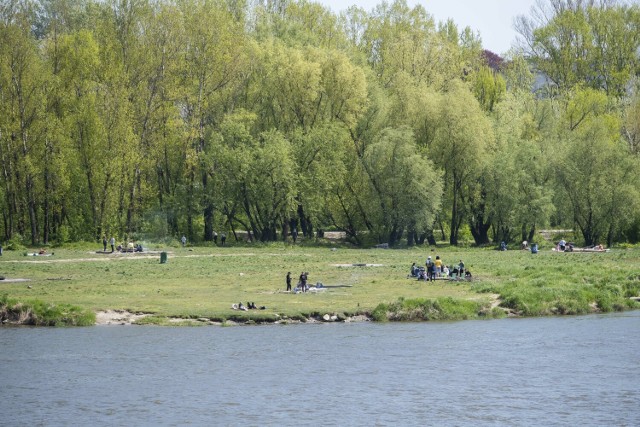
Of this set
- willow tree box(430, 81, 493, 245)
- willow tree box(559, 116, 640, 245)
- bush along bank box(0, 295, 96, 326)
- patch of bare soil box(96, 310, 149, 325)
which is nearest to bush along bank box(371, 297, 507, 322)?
patch of bare soil box(96, 310, 149, 325)

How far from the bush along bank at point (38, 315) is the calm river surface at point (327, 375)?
1.32 m

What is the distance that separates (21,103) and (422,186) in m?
40.5

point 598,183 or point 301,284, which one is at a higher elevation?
point 598,183

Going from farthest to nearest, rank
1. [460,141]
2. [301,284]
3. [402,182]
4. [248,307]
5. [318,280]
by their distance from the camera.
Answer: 1. [460,141]
2. [402,182]
3. [318,280]
4. [301,284]
5. [248,307]

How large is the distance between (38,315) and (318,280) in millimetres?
21103

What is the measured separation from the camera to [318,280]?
222ft

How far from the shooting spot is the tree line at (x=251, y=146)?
99812 millimetres

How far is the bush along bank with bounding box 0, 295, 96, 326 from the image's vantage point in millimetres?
52594

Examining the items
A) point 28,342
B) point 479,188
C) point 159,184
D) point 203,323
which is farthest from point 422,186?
point 28,342

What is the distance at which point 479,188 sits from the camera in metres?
108

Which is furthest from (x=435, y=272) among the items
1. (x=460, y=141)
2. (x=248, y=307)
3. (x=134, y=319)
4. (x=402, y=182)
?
(x=460, y=141)

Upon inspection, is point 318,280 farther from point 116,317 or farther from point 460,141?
point 460,141

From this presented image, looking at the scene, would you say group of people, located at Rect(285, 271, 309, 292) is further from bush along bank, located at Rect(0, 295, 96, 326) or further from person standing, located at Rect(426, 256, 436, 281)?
bush along bank, located at Rect(0, 295, 96, 326)

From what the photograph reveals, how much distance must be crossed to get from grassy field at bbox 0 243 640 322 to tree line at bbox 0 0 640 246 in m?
15.8
